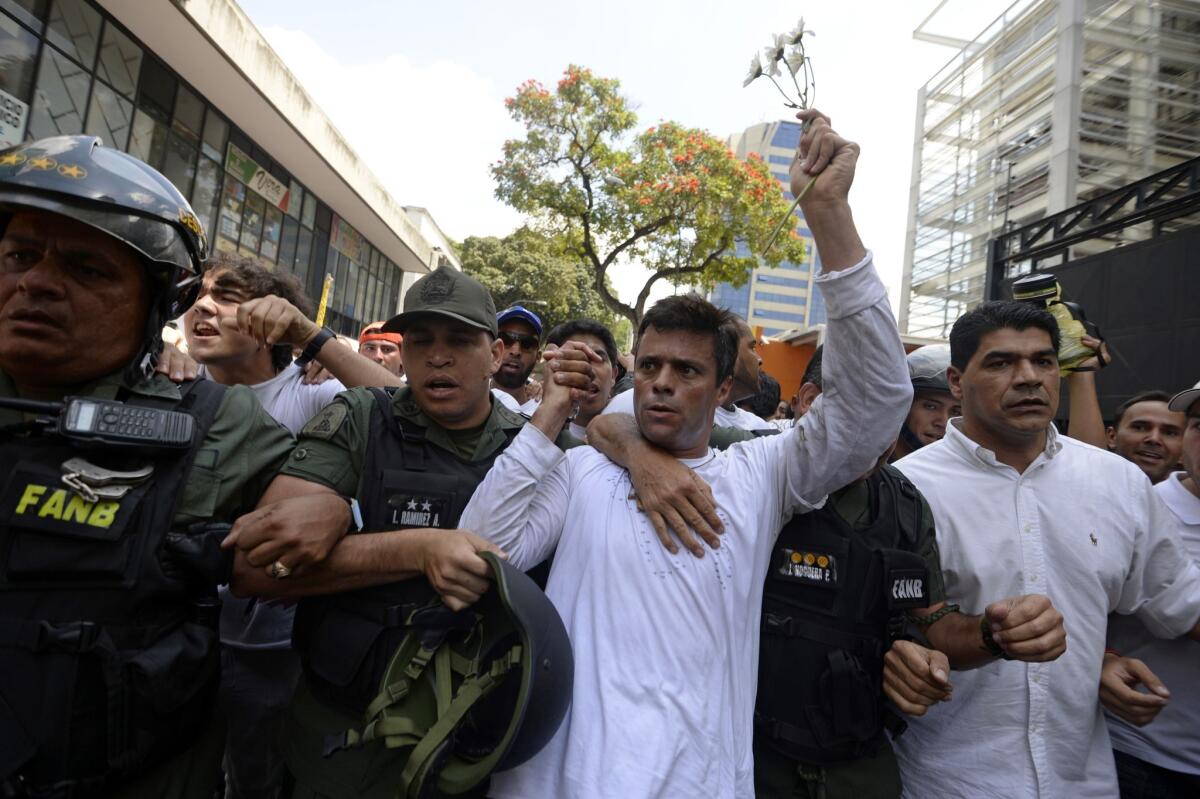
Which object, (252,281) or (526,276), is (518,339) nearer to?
(252,281)

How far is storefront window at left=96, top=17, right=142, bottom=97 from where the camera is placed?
902 cm

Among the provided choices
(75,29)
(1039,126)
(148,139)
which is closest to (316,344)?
(75,29)

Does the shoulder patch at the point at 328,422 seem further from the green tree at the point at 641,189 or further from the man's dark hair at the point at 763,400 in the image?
the green tree at the point at 641,189

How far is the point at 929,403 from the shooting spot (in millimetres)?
3352

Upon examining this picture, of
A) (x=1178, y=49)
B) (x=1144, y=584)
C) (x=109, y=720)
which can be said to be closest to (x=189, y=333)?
(x=109, y=720)

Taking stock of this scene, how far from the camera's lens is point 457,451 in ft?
7.11

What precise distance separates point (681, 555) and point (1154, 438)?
354 cm

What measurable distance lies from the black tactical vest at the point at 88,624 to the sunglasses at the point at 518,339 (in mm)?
2683

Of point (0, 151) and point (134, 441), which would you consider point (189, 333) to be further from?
point (134, 441)

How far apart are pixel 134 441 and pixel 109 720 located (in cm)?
63

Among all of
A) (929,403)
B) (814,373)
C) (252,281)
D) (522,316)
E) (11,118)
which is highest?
(11,118)

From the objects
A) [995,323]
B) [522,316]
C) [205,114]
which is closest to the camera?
[995,323]

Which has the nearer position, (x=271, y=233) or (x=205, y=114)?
(x=205, y=114)

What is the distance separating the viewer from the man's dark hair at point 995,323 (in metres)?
2.46
